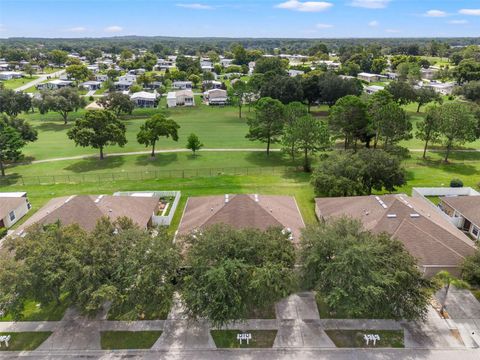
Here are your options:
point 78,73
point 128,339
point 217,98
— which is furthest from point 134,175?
point 78,73

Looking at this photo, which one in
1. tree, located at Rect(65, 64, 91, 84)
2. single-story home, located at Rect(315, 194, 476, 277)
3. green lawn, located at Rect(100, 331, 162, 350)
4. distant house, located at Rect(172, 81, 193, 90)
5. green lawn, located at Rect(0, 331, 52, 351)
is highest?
tree, located at Rect(65, 64, 91, 84)

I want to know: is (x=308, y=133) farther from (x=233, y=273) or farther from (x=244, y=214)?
(x=233, y=273)

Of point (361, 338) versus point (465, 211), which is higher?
point (465, 211)

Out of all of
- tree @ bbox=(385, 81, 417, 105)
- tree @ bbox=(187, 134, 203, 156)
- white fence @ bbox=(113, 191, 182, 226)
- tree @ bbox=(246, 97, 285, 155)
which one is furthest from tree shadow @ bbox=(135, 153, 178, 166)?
tree @ bbox=(385, 81, 417, 105)

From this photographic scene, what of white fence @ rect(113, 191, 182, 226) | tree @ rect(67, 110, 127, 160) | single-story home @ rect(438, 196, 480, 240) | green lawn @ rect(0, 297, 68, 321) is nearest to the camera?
green lawn @ rect(0, 297, 68, 321)

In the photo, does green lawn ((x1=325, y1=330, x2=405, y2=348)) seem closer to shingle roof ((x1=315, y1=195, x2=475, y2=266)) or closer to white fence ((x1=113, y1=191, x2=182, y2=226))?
shingle roof ((x1=315, y1=195, x2=475, y2=266))

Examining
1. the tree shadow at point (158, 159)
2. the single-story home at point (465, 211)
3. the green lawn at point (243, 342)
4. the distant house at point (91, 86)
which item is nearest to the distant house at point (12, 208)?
the tree shadow at point (158, 159)

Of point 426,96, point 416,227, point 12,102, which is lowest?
point 416,227
